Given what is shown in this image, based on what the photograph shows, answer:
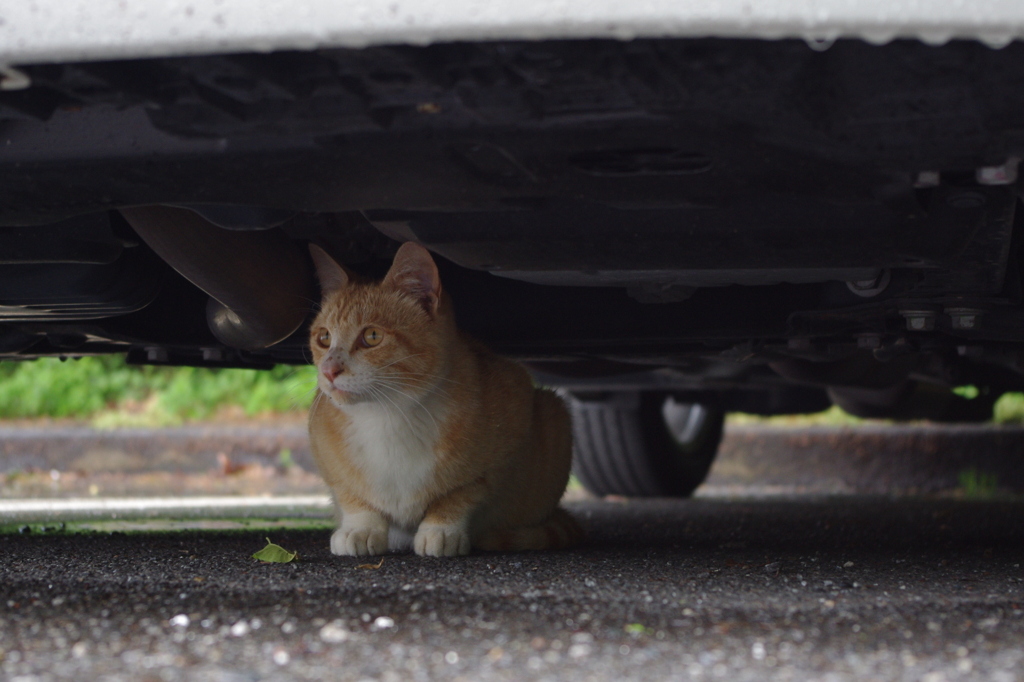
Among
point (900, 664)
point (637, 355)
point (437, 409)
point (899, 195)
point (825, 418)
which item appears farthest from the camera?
point (825, 418)

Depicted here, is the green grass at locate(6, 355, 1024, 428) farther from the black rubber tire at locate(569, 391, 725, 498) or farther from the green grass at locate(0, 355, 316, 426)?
the black rubber tire at locate(569, 391, 725, 498)

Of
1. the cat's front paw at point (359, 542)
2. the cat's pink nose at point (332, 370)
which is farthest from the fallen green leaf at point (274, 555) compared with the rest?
the cat's pink nose at point (332, 370)

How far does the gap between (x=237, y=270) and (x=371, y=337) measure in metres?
0.44

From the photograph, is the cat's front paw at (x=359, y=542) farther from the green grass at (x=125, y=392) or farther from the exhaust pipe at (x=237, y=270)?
the green grass at (x=125, y=392)

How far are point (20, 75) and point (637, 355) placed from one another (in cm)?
151

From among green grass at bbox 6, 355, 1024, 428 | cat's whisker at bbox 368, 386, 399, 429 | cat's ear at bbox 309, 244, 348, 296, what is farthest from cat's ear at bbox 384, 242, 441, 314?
green grass at bbox 6, 355, 1024, 428

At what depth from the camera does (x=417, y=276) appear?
7.18ft

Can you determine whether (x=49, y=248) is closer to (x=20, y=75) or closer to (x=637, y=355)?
(x=20, y=75)

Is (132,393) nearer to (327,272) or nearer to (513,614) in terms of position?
(327,272)

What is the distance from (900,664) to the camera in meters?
1.12

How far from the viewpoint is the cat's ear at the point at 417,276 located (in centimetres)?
211

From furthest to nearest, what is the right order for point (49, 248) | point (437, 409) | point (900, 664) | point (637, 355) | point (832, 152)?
point (637, 355) → point (437, 409) → point (49, 248) → point (832, 152) → point (900, 664)

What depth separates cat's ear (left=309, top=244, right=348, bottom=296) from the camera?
7.11 ft

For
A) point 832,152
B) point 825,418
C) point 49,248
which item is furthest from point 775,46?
point 825,418
